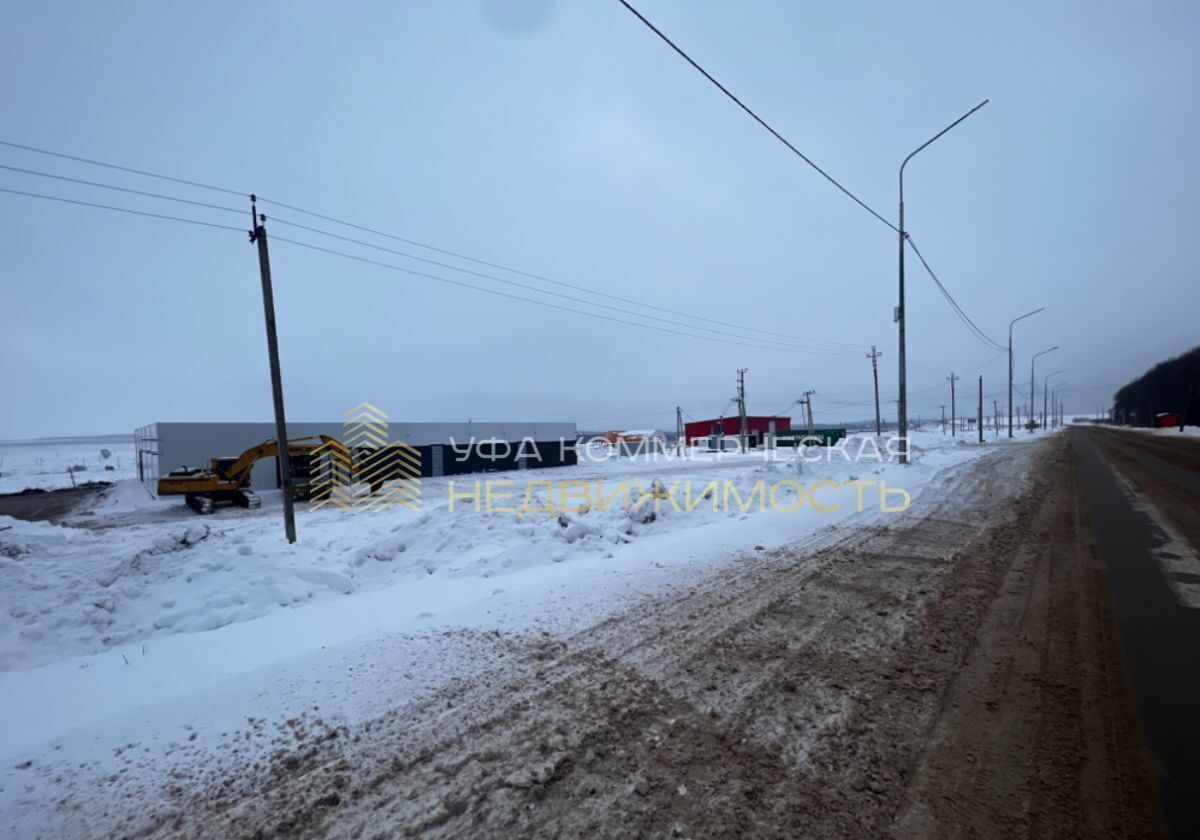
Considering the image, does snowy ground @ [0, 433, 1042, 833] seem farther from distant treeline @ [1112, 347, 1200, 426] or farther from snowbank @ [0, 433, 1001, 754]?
distant treeline @ [1112, 347, 1200, 426]

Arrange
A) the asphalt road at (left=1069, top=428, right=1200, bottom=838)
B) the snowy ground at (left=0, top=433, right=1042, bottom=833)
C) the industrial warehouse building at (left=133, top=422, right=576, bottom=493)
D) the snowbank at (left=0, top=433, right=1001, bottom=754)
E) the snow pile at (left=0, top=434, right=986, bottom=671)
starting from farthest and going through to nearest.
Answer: the industrial warehouse building at (left=133, top=422, right=576, bottom=493), the snow pile at (left=0, top=434, right=986, bottom=671), the snowbank at (left=0, top=433, right=1001, bottom=754), the snowy ground at (left=0, top=433, right=1042, bottom=833), the asphalt road at (left=1069, top=428, right=1200, bottom=838)

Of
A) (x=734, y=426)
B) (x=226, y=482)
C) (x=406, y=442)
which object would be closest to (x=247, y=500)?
(x=226, y=482)

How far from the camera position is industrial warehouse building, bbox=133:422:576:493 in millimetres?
26891

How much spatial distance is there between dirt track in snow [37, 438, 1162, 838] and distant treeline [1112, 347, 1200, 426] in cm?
8913

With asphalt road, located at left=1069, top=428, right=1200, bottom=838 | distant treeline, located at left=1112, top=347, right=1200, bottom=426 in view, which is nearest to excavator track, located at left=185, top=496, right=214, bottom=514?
asphalt road, located at left=1069, top=428, right=1200, bottom=838

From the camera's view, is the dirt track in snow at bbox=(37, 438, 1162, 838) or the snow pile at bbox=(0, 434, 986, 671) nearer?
the dirt track in snow at bbox=(37, 438, 1162, 838)

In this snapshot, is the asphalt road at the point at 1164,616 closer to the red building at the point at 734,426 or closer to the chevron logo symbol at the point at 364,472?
the chevron logo symbol at the point at 364,472

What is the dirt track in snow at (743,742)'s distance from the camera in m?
2.29

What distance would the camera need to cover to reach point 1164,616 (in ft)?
14.6

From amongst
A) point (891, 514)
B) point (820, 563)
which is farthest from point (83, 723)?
point (891, 514)

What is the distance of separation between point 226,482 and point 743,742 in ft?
76.0

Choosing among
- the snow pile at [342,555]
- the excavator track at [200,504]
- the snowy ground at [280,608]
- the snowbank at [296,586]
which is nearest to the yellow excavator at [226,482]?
the excavator track at [200,504]

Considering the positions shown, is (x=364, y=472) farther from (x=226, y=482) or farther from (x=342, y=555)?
(x=342, y=555)

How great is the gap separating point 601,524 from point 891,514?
18.7 ft
